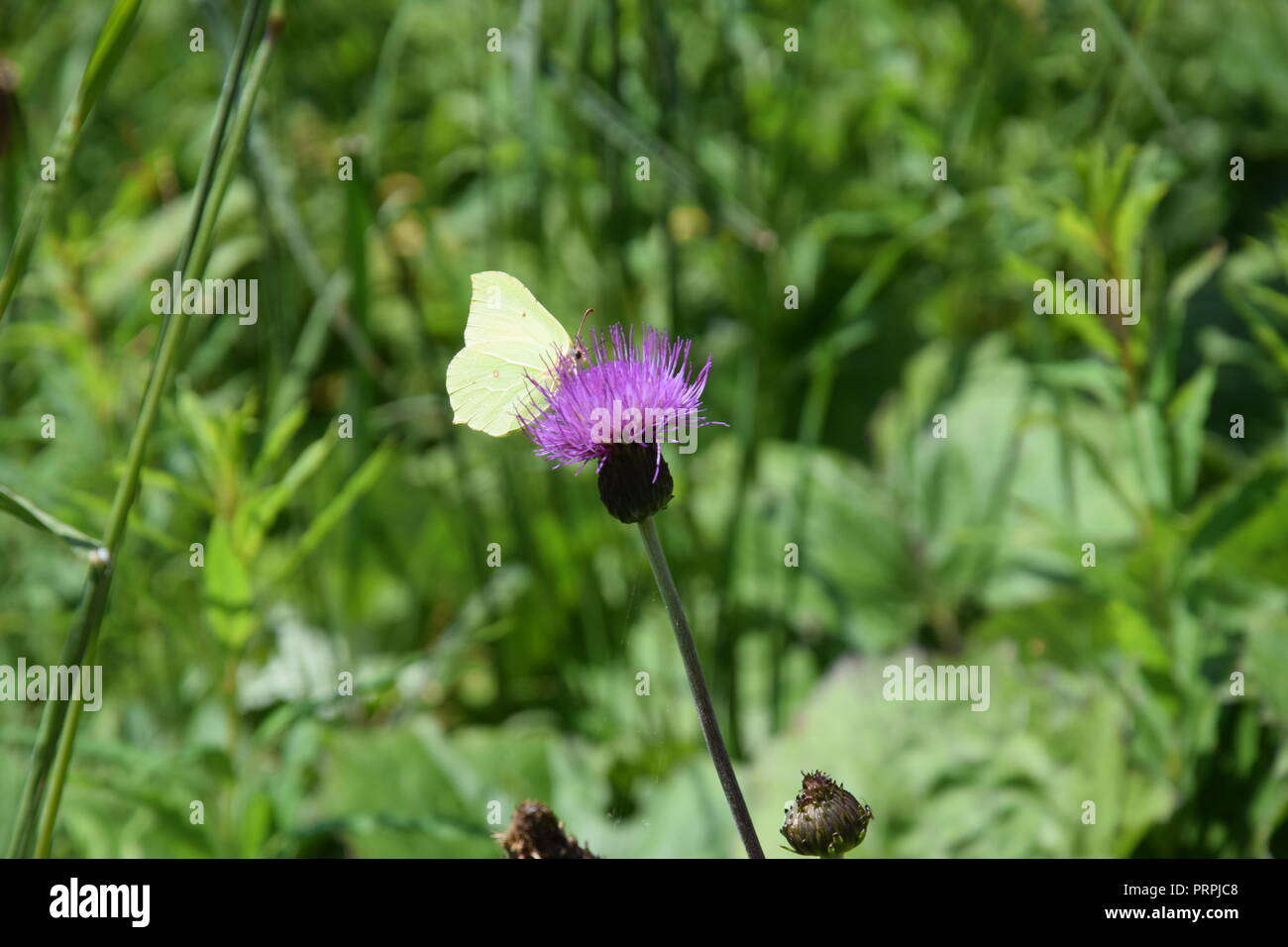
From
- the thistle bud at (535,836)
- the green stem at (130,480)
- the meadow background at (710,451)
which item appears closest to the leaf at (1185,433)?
the meadow background at (710,451)

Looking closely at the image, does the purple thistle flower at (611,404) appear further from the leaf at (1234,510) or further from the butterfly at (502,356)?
the leaf at (1234,510)

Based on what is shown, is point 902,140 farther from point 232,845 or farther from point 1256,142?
point 232,845

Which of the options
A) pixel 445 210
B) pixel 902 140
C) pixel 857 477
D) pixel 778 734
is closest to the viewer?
pixel 778 734

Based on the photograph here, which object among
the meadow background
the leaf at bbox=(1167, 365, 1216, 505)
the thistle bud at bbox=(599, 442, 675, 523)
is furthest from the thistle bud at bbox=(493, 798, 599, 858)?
the leaf at bbox=(1167, 365, 1216, 505)

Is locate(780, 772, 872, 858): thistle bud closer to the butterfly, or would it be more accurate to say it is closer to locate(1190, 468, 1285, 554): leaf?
the butterfly

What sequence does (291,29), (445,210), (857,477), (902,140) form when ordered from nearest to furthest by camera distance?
(857,477) < (291,29) < (902,140) < (445,210)
